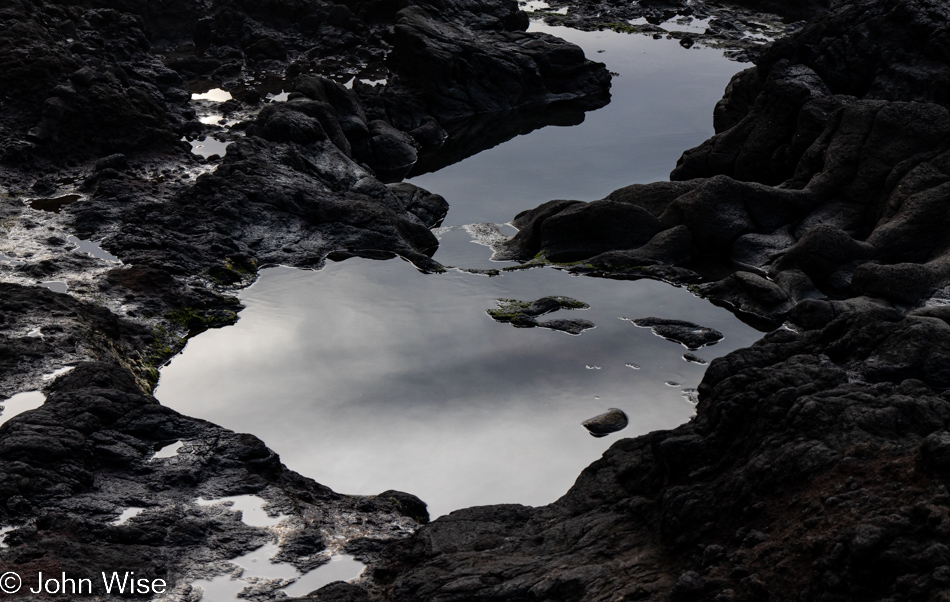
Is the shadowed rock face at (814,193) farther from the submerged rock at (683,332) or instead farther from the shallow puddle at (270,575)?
the shallow puddle at (270,575)

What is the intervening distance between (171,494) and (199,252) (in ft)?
34.0

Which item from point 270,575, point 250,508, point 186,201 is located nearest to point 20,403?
point 250,508

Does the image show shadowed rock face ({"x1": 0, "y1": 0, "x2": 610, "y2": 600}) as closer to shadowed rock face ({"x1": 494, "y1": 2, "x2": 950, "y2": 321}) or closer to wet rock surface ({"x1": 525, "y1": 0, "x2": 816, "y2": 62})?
shadowed rock face ({"x1": 494, "y1": 2, "x2": 950, "y2": 321})

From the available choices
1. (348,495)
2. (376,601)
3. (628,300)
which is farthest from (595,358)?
(376,601)

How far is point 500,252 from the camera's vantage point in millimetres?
25281

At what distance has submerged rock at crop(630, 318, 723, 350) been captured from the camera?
19484 mm

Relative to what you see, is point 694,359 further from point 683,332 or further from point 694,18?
point 694,18

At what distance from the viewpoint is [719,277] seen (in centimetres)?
2311

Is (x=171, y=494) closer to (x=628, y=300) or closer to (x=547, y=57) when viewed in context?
(x=628, y=300)

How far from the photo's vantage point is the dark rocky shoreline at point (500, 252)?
9.40 m

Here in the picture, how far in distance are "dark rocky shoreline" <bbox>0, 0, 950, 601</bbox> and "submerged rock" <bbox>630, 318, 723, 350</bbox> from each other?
66.1 inches

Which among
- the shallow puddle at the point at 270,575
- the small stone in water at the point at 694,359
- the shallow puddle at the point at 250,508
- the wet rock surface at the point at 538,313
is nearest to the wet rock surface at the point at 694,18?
the wet rock surface at the point at 538,313
